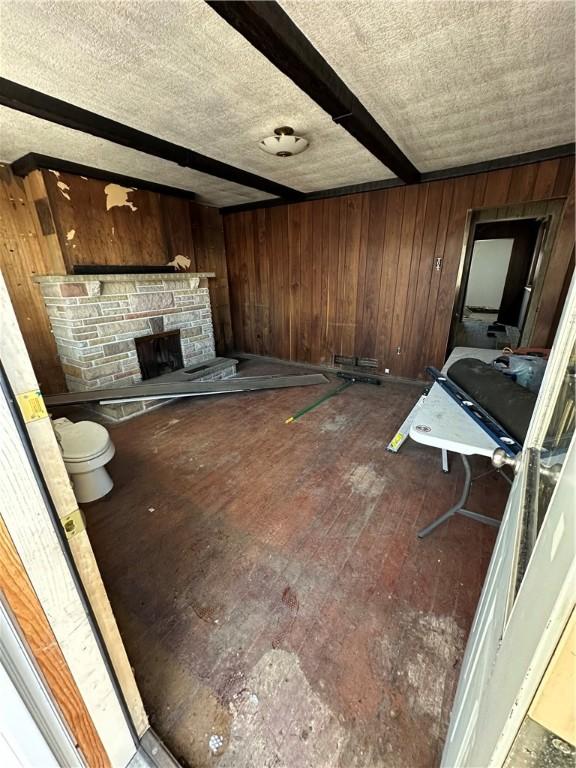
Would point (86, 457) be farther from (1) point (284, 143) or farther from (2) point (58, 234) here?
(1) point (284, 143)

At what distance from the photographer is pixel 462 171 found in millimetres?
3027

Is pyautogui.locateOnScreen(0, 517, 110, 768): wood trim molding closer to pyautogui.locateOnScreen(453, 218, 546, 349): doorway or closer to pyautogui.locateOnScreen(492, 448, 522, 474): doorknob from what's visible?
pyautogui.locateOnScreen(492, 448, 522, 474): doorknob

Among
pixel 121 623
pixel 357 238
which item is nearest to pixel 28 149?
pixel 357 238

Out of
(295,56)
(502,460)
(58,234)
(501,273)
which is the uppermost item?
(295,56)

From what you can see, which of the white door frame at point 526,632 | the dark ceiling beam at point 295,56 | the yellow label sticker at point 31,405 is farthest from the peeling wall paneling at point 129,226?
the white door frame at point 526,632

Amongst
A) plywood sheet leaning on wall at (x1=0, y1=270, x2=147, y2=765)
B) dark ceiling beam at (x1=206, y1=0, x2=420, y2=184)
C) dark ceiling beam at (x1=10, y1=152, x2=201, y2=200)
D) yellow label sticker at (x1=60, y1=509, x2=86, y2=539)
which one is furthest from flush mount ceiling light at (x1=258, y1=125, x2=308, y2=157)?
yellow label sticker at (x1=60, y1=509, x2=86, y2=539)

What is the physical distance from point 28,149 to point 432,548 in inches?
161

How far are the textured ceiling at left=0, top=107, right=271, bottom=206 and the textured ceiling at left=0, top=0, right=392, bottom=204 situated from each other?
0.49 m

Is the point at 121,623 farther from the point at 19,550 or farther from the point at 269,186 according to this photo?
the point at 269,186

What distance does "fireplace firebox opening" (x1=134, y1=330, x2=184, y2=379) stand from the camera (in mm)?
3666

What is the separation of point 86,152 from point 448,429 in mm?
3419

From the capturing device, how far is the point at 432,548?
5.26ft

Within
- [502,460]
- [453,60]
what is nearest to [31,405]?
[502,460]

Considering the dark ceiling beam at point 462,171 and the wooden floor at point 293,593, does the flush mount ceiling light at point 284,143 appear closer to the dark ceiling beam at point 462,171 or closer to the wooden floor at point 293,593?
the dark ceiling beam at point 462,171
